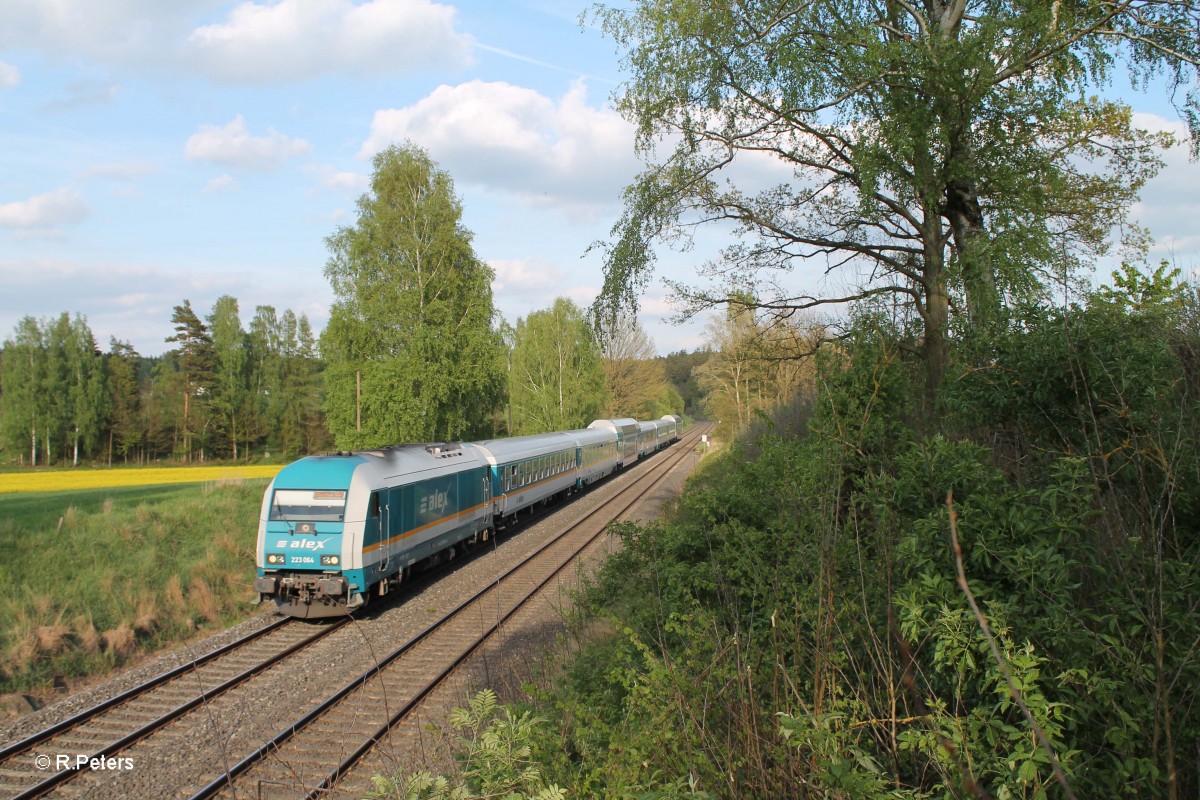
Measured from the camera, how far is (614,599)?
26.4ft

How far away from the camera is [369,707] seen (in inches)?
344

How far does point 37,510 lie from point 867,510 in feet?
86.7

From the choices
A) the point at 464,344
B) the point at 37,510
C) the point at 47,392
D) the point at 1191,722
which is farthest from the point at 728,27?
the point at 47,392

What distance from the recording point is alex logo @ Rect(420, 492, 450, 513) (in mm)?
14383

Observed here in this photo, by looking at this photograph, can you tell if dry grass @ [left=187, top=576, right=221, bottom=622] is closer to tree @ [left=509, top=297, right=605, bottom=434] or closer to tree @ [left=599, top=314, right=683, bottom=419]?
tree @ [left=509, top=297, right=605, bottom=434]

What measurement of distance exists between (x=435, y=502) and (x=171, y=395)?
53.1 m

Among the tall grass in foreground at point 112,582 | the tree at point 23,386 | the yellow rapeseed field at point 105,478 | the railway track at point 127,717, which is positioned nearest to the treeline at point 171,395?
the tree at point 23,386

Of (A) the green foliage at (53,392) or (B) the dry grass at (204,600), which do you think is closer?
(B) the dry grass at (204,600)

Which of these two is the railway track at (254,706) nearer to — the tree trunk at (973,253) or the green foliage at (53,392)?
the tree trunk at (973,253)

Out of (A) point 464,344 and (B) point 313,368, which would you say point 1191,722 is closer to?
(A) point 464,344

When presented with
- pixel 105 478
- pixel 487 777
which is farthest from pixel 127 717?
pixel 105 478

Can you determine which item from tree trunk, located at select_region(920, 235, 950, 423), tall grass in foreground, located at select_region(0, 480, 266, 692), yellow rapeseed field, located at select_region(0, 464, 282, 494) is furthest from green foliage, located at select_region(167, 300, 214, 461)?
tree trunk, located at select_region(920, 235, 950, 423)

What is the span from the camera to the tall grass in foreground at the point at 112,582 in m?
11.2

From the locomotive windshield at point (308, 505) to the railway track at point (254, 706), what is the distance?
6.06 ft
